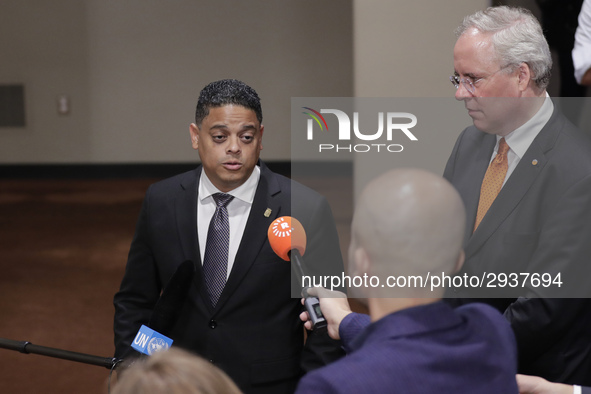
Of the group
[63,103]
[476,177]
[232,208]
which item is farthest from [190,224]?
[63,103]

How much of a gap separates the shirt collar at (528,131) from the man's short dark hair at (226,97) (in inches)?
28.9

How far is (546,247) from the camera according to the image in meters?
1.62

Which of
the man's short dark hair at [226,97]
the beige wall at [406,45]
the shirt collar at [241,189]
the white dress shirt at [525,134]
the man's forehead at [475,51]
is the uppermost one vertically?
the beige wall at [406,45]

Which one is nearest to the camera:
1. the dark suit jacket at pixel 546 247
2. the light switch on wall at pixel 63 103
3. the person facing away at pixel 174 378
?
the person facing away at pixel 174 378

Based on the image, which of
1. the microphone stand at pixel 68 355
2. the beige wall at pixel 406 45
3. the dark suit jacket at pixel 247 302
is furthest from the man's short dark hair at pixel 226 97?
the beige wall at pixel 406 45

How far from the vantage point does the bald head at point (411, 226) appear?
1.21 meters

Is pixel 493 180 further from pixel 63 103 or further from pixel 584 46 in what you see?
pixel 63 103

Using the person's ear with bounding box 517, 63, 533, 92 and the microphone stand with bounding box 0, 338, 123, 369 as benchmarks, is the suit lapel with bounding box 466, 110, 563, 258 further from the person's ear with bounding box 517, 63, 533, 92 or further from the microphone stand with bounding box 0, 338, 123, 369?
the microphone stand with bounding box 0, 338, 123, 369

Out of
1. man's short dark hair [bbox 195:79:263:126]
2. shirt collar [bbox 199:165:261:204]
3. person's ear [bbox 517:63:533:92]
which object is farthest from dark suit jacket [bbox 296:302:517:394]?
man's short dark hair [bbox 195:79:263:126]

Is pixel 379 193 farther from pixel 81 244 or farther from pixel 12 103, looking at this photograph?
pixel 12 103

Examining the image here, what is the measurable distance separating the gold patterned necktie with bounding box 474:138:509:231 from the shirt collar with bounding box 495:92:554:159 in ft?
0.13

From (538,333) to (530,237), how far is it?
221 mm

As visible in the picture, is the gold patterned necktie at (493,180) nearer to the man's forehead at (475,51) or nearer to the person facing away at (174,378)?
the man's forehead at (475,51)

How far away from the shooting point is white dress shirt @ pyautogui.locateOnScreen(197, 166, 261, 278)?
2.05 metres
